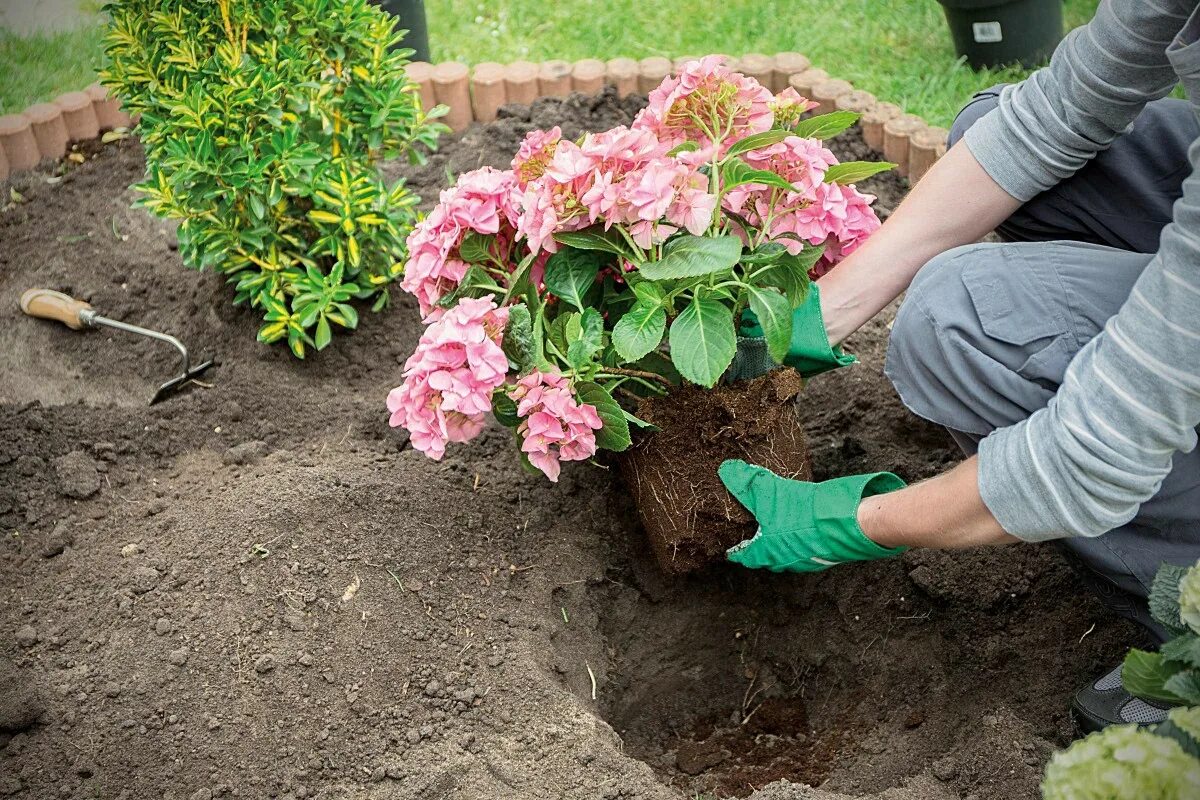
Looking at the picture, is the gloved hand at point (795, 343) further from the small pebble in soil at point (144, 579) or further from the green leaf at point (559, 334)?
the small pebble in soil at point (144, 579)

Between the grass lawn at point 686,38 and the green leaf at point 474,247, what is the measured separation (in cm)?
211

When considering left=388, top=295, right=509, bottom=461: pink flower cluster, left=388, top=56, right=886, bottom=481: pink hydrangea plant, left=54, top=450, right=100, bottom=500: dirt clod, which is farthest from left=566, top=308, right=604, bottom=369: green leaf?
left=54, top=450, right=100, bottom=500: dirt clod

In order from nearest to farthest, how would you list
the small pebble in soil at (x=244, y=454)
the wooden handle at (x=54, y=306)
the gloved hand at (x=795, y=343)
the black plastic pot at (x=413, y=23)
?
1. the gloved hand at (x=795, y=343)
2. the small pebble in soil at (x=244, y=454)
3. the wooden handle at (x=54, y=306)
4. the black plastic pot at (x=413, y=23)

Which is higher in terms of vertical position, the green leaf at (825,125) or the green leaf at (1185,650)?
the green leaf at (825,125)

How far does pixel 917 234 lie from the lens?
2162 mm

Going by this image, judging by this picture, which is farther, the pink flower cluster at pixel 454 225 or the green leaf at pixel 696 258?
the pink flower cluster at pixel 454 225

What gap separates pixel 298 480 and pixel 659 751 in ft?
3.02

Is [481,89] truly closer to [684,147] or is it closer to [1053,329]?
[684,147]

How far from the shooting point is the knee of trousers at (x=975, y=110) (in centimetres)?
225

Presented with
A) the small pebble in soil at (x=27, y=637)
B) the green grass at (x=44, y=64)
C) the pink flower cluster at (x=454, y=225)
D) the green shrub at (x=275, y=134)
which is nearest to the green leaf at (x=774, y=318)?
the pink flower cluster at (x=454, y=225)

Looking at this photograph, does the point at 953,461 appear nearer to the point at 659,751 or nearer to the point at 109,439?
the point at 659,751

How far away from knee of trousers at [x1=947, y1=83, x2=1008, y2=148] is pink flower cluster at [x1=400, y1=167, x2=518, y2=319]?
2.91 ft

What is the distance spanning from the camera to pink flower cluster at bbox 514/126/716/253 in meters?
1.86

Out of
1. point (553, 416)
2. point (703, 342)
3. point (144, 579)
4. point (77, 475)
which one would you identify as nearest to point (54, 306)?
point (77, 475)
